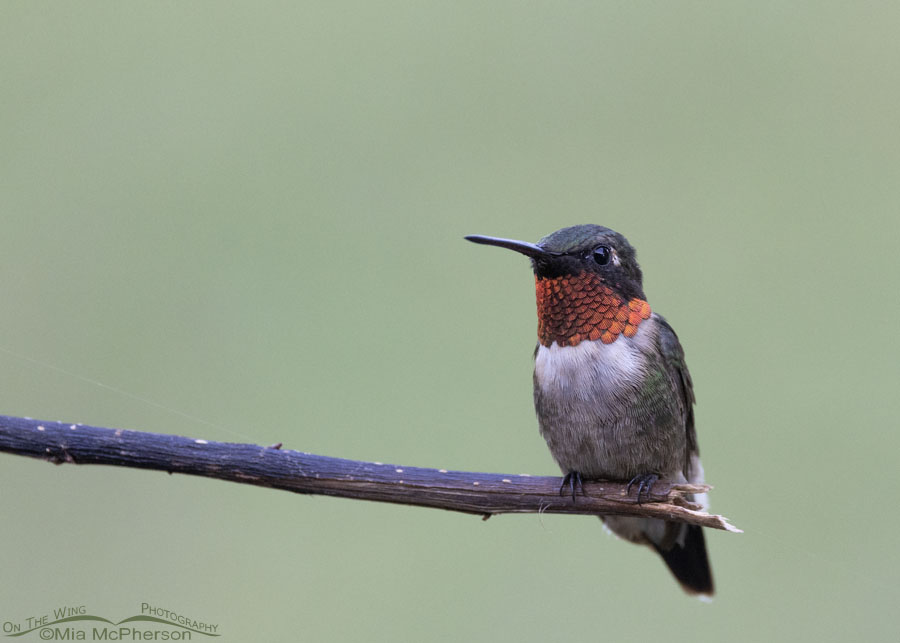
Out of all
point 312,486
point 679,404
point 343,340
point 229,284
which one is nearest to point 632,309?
point 679,404

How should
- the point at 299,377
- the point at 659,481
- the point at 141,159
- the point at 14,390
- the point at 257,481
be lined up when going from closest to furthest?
the point at 257,481, the point at 659,481, the point at 14,390, the point at 299,377, the point at 141,159

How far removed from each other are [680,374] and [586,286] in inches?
20.5

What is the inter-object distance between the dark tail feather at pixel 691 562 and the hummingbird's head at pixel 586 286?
92 cm

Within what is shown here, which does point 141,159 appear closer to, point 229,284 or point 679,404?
point 229,284

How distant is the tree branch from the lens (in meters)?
2.18

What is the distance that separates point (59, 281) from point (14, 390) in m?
0.56

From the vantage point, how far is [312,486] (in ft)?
7.38

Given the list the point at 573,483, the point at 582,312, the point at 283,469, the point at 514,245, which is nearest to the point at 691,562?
the point at 573,483

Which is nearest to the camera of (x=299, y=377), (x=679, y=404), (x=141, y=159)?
(x=679, y=404)

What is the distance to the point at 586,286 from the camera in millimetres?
2561

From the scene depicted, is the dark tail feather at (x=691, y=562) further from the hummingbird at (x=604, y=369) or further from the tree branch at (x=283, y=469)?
the tree branch at (x=283, y=469)

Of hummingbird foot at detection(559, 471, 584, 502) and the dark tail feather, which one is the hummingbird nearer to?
hummingbird foot at detection(559, 471, 584, 502)

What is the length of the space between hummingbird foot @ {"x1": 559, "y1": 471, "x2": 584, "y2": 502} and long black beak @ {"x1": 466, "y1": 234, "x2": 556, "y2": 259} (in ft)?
1.95

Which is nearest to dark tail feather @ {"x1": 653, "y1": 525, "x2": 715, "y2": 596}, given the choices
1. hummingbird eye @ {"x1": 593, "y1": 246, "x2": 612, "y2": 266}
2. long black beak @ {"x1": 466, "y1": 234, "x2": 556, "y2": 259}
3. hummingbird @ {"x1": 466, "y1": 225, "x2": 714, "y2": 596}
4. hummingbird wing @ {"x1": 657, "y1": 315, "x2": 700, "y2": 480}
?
hummingbird wing @ {"x1": 657, "y1": 315, "x2": 700, "y2": 480}
